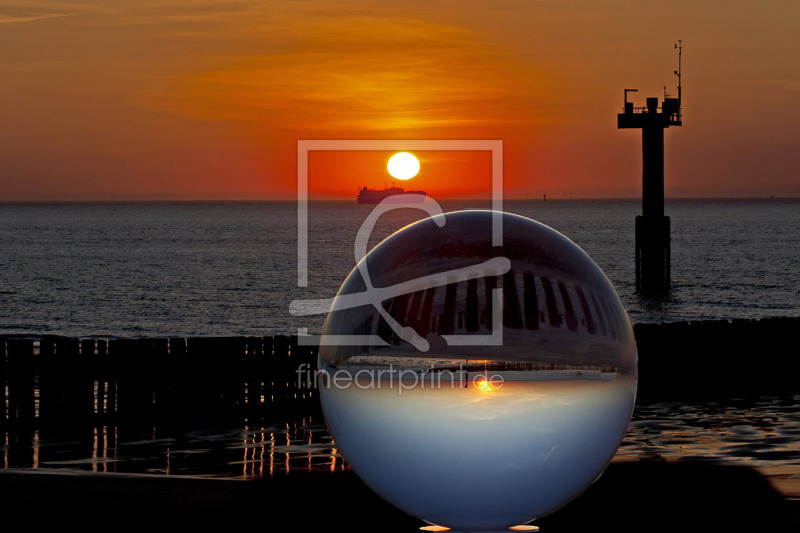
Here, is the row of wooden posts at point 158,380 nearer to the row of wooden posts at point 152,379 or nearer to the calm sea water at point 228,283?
the row of wooden posts at point 152,379

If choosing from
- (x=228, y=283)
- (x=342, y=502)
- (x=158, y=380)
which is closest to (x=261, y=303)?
(x=228, y=283)

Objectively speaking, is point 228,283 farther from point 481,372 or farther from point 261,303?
point 481,372

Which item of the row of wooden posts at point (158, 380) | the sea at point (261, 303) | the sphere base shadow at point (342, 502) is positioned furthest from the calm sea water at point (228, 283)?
the sphere base shadow at point (342, 502)

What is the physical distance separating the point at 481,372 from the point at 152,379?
436 inches

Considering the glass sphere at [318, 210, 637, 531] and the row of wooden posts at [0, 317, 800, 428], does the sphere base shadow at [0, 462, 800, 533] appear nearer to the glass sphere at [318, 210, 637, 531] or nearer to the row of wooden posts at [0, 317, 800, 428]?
the glass sphere at [318, 210, 637, 531]

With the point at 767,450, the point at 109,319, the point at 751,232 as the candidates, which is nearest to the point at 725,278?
the point at 109,319

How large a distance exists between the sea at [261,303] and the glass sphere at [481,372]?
97.1 inches

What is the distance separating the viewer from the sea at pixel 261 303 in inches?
514

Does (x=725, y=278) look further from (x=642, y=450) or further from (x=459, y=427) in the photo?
(x=459, y=427)

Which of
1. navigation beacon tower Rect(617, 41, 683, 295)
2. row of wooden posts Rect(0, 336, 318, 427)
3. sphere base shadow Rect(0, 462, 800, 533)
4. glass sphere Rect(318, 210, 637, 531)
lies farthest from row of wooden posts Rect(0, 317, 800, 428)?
navigation beacon tower Rect(617, 41, 683, 295)

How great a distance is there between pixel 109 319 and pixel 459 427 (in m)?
47.3

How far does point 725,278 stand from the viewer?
240ft

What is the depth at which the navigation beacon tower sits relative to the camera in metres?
52.4

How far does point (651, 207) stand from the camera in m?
52.5
